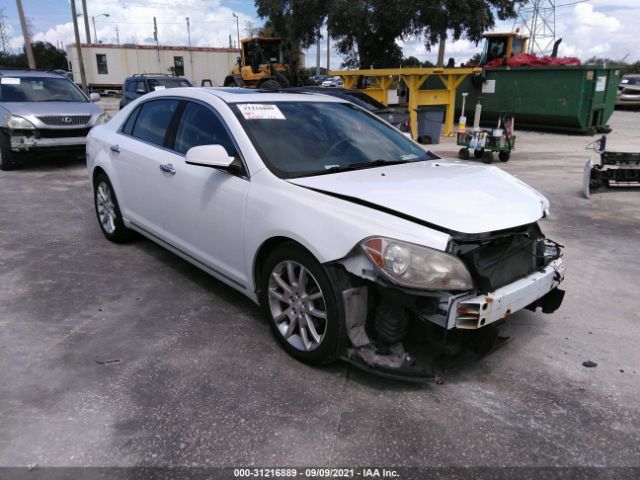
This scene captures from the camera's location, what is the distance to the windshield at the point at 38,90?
32.4ft

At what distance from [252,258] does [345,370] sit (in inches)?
36.1

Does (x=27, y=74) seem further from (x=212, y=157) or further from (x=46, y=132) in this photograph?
(x=212, y=157)

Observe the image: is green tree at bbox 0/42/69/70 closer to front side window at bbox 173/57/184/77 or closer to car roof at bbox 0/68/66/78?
front side window at bbox 173/57/184/77

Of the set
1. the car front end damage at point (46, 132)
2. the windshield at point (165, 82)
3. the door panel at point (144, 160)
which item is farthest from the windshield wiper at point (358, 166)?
the windshield at point (165, 82)

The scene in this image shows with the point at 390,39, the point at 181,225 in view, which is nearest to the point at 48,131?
the point at 181,225

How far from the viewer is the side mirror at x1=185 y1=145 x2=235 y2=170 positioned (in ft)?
10.6

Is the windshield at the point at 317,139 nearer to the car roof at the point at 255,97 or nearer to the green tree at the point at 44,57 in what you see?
the car roof at the point at 255,97

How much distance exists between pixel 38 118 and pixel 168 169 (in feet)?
22.1

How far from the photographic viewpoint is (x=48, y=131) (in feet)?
30.8

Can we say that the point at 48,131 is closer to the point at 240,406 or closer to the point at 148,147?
the point at 148,147

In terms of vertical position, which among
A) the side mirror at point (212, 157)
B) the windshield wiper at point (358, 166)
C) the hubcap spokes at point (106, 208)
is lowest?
the hubcap spokes at point (106, 208)

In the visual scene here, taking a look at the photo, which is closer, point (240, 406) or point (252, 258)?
point (240, 406)

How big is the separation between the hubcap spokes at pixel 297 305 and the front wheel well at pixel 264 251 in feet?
0.39

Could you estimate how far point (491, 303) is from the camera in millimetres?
2639
